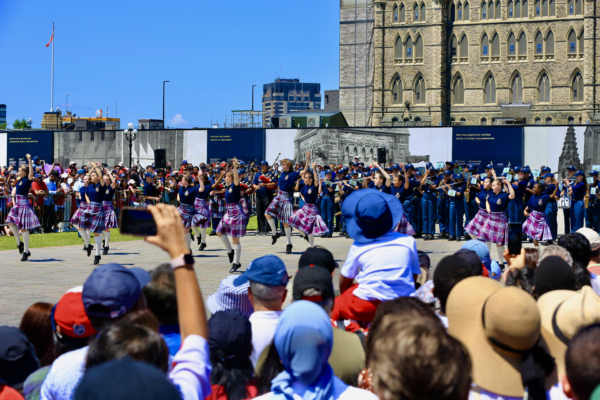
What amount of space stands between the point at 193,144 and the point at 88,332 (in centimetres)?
3330

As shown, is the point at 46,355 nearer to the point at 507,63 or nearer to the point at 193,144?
the point at 193,144

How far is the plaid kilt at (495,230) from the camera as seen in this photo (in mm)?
13328

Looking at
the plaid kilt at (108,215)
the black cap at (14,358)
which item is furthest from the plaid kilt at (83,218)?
the black cap at (14,358)

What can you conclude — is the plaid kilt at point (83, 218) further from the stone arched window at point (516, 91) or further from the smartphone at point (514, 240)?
the stone arched window at point (516, 91)

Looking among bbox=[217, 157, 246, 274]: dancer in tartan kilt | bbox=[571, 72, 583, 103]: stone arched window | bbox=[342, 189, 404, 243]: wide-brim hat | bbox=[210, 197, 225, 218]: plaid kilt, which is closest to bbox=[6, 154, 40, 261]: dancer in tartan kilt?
bbox=[217, 157, 246, 274]: dancer in tartan kilt

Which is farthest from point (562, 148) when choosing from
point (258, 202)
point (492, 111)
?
point (492, 111)

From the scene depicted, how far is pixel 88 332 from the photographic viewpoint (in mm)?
3225

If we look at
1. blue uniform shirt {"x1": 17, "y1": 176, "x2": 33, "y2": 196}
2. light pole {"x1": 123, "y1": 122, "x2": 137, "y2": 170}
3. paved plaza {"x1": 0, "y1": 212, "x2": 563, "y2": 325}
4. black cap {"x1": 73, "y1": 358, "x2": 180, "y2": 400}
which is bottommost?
paved plaza {"x1": 0, "y1": 212, "x2": 563, "y2": 325}

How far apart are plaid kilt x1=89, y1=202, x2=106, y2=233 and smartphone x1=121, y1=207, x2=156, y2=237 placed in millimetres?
11849

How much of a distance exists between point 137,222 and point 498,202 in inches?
470

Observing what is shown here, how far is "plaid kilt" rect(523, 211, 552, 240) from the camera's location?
15.7 metres

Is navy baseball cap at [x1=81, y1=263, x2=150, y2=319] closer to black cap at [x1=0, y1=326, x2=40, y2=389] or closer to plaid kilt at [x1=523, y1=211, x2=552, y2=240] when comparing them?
black cap at [x1=0, y1=326, x2=40, y2=389]

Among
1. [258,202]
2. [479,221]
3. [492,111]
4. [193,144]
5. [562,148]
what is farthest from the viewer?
[492,111]

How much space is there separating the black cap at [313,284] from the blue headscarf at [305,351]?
1.22m
